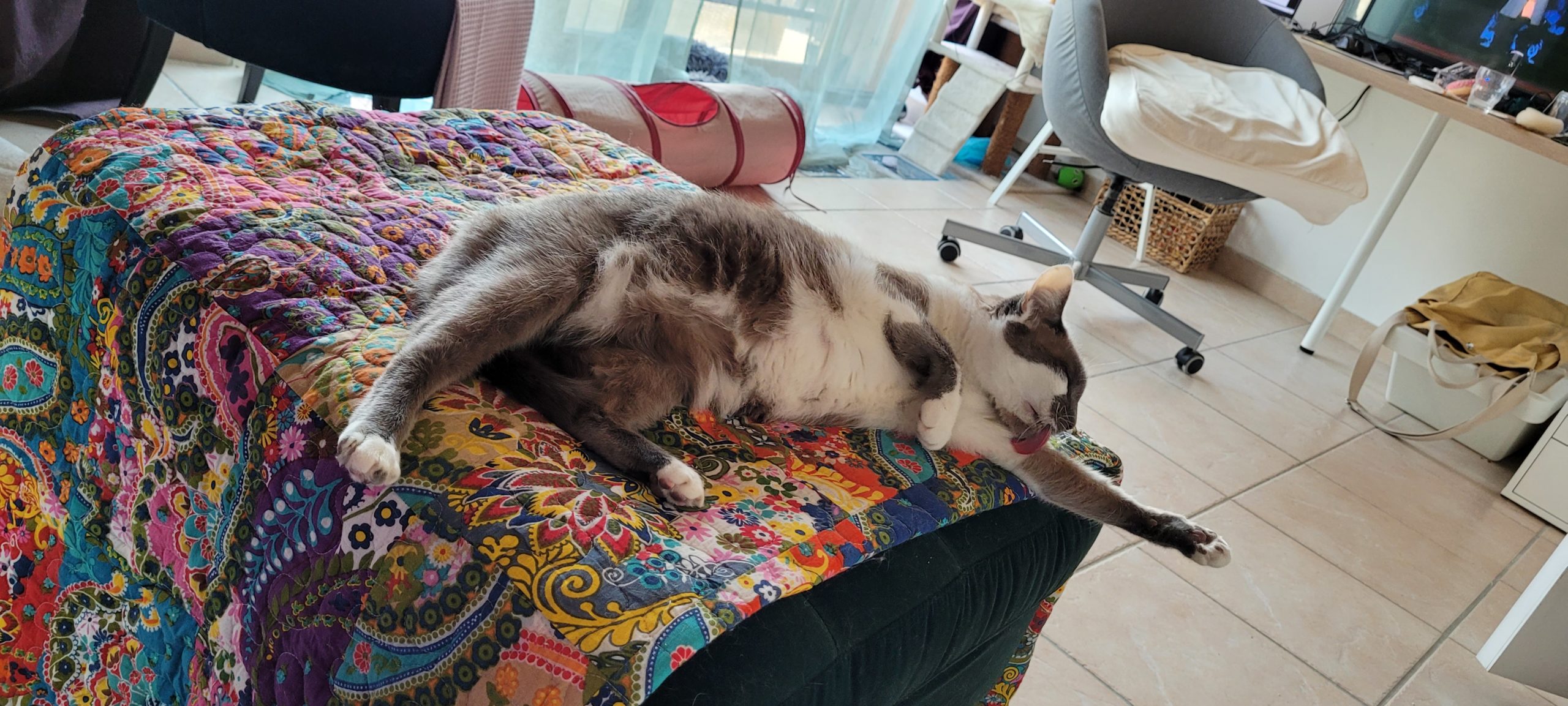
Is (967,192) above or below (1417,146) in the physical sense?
below

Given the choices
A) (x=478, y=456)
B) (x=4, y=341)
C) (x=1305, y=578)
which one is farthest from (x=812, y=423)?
(x=1305, y=578)

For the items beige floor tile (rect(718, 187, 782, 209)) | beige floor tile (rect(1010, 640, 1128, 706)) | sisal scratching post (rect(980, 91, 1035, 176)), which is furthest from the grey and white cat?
sisal scratching post (rect(980, 91, 1035, 176))

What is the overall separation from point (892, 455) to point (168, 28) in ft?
5.47

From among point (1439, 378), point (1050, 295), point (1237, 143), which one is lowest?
point (1439, 378)

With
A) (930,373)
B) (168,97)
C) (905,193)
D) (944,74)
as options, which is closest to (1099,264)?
(905,193)

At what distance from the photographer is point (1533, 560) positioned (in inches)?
101

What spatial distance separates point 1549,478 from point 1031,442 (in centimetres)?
236

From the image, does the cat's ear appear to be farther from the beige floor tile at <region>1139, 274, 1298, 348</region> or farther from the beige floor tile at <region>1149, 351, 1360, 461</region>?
the beige floor tile at <region>1139, 274, 1298, 348</region>

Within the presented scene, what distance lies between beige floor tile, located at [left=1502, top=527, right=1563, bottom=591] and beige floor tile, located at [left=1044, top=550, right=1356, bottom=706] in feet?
3.10

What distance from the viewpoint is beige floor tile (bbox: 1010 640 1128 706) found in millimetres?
1600

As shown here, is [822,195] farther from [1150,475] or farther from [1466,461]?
[1466,461]

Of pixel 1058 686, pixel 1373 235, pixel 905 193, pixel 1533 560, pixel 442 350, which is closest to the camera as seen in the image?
pixel 442 350

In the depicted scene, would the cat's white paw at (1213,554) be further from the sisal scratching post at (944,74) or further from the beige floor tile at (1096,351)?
the sisal scratching post at (944,74)

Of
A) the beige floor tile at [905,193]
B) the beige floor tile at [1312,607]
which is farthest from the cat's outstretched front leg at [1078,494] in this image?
the beige floor tile at [905,193]
